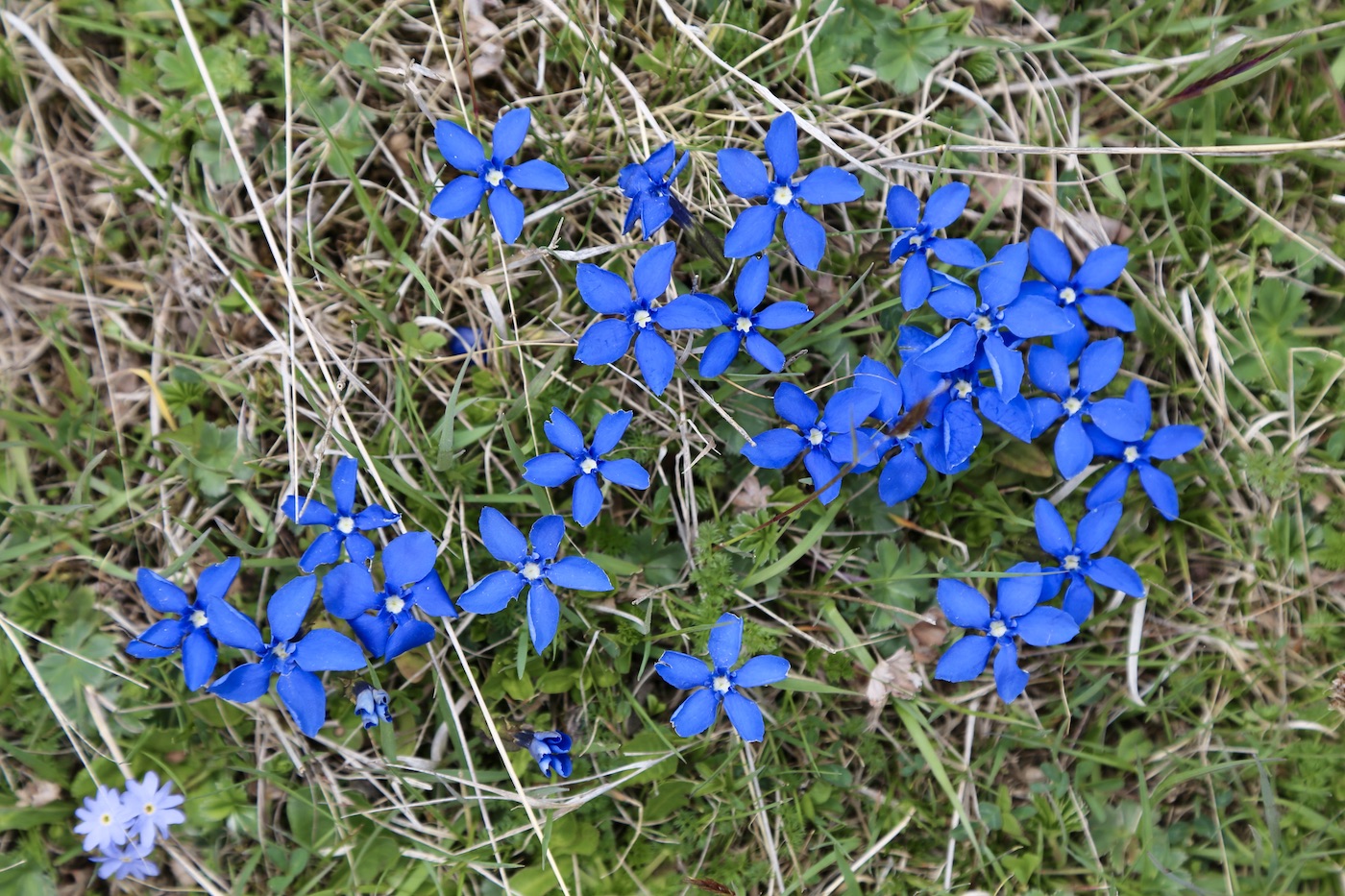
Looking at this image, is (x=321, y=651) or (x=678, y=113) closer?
(x=321, y=651)

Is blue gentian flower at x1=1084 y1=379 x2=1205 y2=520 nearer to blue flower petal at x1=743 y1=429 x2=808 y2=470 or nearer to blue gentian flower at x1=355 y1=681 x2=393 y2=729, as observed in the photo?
blue flower petal at x1=743 y1=429 x2=808 y2=470

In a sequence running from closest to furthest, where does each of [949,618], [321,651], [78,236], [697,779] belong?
[321,651] < [949,618] < [697,779] < [78,236]

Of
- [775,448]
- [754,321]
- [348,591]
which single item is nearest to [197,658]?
[348,591]

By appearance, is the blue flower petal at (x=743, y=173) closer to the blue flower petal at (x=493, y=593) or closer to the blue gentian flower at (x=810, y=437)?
the blue gentian flower at (x=810, y=437)

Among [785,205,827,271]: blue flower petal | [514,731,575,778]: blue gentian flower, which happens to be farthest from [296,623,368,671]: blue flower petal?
[785,205,827,271]: blue flower petal

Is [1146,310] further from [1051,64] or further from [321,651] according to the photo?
[321,651]

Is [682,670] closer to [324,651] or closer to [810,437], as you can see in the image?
[810,437]

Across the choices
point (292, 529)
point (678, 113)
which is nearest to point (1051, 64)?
point (678, 113)

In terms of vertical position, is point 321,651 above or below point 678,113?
below
